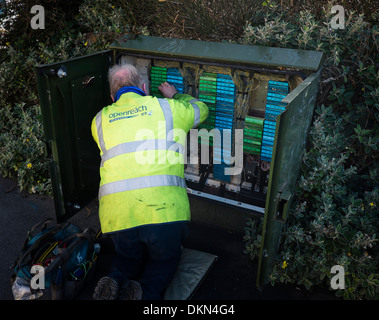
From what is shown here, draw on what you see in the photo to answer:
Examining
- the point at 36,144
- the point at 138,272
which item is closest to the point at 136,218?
the point at 138,272

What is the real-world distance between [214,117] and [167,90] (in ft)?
1.63

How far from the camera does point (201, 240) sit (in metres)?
3.46

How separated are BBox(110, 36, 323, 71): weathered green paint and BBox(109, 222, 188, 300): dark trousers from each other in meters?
1.36

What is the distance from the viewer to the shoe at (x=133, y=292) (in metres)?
2.46

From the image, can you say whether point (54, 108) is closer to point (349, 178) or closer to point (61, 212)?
point (61, 212)

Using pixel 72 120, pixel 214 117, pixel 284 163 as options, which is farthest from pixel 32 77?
pixel 284 163

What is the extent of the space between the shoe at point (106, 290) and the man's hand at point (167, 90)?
1630 mm

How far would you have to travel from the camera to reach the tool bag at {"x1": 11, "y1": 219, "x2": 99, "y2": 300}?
262 centimetres

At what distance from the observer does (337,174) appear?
2836 mm

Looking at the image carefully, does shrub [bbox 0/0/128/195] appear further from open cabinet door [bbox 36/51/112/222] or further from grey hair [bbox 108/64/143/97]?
grey hair [bbox 108/64/143/97]

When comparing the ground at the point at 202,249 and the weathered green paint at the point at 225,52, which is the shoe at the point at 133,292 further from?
the weathered green paint at the point at 225,52

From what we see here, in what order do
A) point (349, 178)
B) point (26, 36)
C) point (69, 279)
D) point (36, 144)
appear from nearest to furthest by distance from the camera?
point (69, 279), point (349, 178), point (36, 144), point (26, 36)

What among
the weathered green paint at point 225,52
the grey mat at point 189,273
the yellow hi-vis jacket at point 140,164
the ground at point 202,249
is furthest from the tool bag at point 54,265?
the weathered green paint at point 225,52

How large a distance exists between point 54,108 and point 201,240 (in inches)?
71.4
